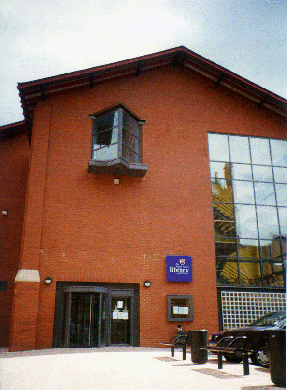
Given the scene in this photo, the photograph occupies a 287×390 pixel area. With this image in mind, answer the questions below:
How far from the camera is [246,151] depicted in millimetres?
18688

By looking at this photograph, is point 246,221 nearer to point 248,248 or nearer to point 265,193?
point 248,248

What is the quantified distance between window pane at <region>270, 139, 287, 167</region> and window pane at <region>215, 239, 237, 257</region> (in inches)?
189

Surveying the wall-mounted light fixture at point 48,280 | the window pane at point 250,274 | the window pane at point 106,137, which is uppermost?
the window pane at point 106,137

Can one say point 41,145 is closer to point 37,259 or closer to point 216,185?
point 37,259

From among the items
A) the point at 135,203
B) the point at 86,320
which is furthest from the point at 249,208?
the point at 86,320

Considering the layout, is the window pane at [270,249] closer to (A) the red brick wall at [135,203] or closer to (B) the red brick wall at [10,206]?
(A) the red brick wall at [135,203]

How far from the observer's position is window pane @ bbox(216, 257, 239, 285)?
1655cm

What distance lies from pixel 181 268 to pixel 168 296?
4.10ft

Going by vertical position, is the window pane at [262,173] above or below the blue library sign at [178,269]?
above

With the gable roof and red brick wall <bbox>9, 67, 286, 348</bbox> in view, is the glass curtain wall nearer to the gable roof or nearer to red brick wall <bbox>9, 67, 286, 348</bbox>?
red brick wall <bbox>9, 67, 286, 348</bbox>

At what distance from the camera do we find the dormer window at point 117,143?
15880 mm

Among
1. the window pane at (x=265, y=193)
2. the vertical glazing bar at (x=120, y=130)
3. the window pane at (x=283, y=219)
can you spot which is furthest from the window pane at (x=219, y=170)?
Answer: the vertical glazing bar at (x=120, y=130)

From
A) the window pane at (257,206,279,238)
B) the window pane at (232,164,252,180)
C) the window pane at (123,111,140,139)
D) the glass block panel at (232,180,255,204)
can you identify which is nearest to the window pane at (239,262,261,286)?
the window pane at (257,206,279,238)

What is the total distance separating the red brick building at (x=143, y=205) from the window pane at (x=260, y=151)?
0.06 meters
